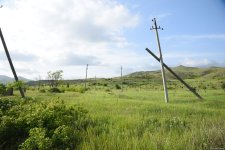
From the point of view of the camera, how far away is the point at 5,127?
9.34 meters

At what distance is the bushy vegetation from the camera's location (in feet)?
27.1

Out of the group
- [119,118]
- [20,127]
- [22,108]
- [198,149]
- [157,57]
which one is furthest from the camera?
[157,57]

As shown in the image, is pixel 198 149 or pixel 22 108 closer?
pixel 198 149

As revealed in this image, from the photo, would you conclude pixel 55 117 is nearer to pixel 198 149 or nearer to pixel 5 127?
pixel 5 127

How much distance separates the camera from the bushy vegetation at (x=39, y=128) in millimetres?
8257

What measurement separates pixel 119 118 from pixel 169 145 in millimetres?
4569

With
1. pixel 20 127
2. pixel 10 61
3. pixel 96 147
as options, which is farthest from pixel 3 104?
pixel 10 61

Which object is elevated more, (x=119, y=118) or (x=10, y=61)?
(x=10, y=61)

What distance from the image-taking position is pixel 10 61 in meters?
25.7

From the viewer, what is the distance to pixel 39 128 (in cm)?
848

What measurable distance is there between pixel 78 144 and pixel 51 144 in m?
1.09

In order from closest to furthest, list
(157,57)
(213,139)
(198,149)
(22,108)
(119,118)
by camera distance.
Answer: (198,149), (213,139), (22,108), (119,118), (157,57)

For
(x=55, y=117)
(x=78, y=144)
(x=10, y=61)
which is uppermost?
(x=10, y=61)

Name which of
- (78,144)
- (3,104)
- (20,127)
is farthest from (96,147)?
(3,104)
